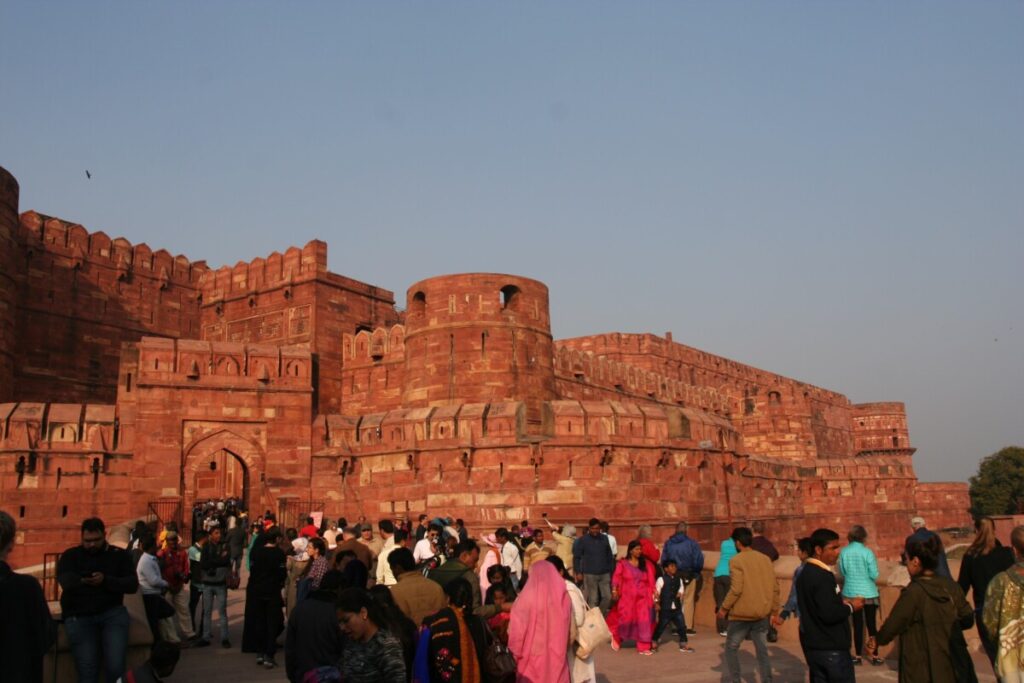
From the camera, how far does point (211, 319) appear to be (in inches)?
1104

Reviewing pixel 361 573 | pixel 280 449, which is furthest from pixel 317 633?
pixel 280 449

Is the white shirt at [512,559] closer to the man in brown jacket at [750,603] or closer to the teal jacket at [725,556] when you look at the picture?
the teal jacket at [725,556]

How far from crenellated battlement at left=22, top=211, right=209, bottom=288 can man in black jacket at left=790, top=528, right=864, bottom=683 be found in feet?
79.6

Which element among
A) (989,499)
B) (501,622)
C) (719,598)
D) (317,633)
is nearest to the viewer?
(317,633)

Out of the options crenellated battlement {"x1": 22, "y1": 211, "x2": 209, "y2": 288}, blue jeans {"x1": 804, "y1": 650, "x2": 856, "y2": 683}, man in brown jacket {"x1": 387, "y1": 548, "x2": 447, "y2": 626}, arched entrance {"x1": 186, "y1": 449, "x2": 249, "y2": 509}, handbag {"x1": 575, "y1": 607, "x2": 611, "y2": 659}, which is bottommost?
blue jeans {"x1": 804, "y1": 650, "x2": 856, "y2": 683}

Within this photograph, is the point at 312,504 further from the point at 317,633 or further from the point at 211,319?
the point at 317,633

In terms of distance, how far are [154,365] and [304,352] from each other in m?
3.13

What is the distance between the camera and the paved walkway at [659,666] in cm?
708

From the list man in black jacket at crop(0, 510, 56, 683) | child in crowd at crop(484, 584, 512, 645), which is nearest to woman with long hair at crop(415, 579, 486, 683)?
child in crowd at crop(484, 584, 512, 645)

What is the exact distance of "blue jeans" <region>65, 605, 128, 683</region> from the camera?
5395mm

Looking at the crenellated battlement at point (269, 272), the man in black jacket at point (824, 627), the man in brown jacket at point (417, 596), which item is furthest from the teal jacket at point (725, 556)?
the crenellated battlement at point (269, 272)

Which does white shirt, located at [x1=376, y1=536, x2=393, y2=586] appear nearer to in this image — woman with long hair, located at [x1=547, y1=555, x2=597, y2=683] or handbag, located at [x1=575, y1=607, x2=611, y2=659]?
woman with long hair, located at [x1=547, y1=555, x2=597, y2=683]

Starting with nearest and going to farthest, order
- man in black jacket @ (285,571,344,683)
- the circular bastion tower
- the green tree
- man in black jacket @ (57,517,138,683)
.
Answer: man in black jacket @ (285,571,344,683)
man in black jacket @ (57,517,138,683)
the circular bastion tower
the green tree

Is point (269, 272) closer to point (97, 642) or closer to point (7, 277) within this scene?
point (7, 277)
